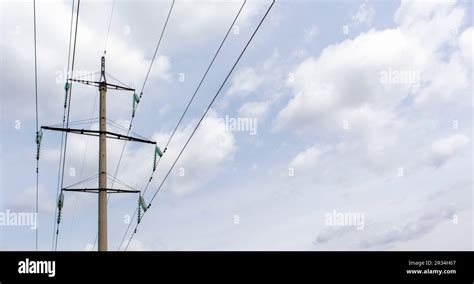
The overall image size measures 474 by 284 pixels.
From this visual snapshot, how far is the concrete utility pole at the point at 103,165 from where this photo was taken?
78.6 ft

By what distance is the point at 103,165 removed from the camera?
25.9 metres

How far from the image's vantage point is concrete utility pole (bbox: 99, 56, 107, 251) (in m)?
24.0
